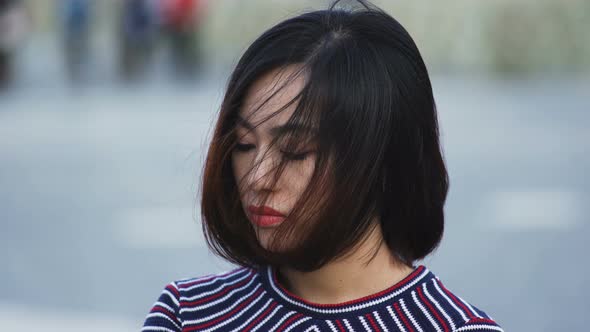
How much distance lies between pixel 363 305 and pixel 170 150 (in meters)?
7.89

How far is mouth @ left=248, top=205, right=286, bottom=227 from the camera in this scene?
5.04 feet

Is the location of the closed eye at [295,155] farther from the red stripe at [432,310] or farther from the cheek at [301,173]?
the red stripe at [432,310]

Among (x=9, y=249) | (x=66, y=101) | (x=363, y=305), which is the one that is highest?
(x=363, y=305)

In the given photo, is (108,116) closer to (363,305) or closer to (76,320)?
(76,320)

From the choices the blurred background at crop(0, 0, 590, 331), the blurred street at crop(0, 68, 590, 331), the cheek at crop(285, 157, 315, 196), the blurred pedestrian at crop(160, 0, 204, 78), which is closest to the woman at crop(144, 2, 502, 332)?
the cheek at crop(285, 157, 315, 196)

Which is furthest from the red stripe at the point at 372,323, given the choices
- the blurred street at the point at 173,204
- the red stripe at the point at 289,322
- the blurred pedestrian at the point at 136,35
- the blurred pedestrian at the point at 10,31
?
the blurred pedestrian at the point at 136,35

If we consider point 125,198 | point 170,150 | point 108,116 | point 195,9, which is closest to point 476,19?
point 195,9

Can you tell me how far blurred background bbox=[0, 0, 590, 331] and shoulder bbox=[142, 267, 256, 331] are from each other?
0.16m

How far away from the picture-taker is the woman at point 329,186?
4.94ft

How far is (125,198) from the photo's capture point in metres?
7.60

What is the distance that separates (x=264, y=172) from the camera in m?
1.52

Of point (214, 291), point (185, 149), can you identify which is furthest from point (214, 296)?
point (185, 149)

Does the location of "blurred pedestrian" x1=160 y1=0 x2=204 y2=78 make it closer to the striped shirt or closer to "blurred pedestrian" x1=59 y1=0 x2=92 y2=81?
"blurred pedestrian" x1=59 y1=0 x2=92 y2=81

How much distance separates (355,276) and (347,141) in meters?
0.22
